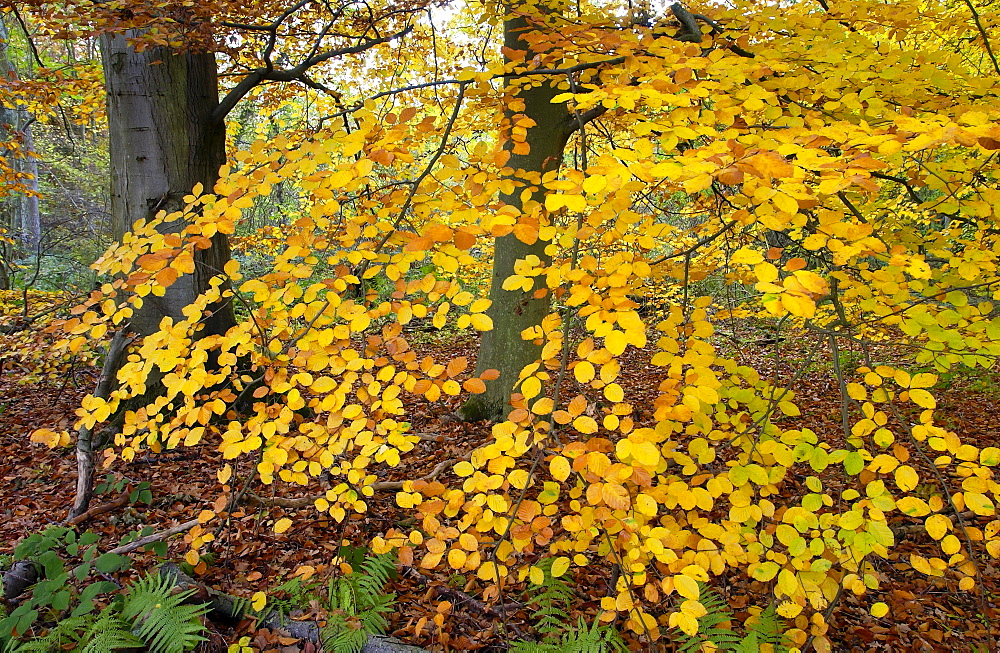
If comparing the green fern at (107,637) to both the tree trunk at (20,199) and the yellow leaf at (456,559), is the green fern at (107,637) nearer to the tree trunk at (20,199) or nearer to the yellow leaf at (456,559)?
the yellow leaf at (456,559)

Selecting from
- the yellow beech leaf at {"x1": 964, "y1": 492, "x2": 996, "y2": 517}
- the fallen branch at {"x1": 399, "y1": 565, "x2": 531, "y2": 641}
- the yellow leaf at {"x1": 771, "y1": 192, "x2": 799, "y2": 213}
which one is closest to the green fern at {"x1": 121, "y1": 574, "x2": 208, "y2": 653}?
the fallen branch at {"x1": 399, "y1": 565, "x2": 531, "y2": 641}

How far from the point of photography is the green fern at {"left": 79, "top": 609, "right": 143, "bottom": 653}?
1993 mm

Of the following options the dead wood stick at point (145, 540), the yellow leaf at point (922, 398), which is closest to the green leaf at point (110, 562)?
the dead wood stick at point (145, 540)

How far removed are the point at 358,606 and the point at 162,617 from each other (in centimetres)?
78

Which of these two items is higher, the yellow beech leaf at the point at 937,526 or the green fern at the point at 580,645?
the yellow beech leaf at the point at 937,526

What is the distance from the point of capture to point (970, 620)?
9.37ft

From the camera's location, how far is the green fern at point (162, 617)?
2.08m

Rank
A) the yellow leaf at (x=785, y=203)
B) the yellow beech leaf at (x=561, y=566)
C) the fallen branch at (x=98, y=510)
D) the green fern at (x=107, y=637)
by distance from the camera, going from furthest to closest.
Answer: the fallen branch at (x=98, y=510) → the green fern at (x=107, y=637) → the yellow beech leaf at (x=561, y=566) → the yellow leaf at (x=785, y=203)

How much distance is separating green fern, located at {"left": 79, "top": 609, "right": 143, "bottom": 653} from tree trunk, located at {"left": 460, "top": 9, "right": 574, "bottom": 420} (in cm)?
274

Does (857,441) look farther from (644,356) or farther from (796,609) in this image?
(644,356)

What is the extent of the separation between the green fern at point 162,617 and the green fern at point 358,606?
508 millimetres

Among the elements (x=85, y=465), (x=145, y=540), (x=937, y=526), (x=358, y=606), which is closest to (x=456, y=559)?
(x=358, y=606)

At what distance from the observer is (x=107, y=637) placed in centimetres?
204

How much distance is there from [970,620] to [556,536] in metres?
2.20
